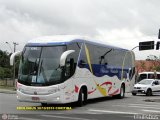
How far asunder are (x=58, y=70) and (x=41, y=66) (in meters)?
0.81

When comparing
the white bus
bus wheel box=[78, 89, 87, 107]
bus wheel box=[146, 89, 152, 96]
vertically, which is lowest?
bus wheel box=[146, 89, 152, 96]

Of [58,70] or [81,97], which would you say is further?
[81,97]

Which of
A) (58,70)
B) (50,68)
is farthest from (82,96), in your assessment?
(50,68)

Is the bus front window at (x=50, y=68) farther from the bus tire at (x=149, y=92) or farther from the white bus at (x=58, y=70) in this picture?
the bus tire at (x=149, y=92)

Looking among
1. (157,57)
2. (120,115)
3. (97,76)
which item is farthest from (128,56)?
(157,57)

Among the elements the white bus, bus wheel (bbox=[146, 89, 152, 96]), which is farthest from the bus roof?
bus wheel (bbox=[146, 89, 152, 96])

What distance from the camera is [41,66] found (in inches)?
727

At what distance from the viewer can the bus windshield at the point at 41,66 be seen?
1823 centimetres

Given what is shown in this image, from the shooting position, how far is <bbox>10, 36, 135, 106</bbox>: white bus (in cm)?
1812


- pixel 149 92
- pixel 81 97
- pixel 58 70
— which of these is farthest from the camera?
pixel 149 92

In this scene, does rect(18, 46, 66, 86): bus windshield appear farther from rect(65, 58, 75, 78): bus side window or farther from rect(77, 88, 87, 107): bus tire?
rect(77, 88, 87, 107): bus tire

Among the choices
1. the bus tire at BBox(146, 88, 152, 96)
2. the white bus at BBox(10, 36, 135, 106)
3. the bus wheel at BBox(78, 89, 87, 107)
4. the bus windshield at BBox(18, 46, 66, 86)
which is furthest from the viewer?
the bus tire at BBox(146, 88, 152, 96)

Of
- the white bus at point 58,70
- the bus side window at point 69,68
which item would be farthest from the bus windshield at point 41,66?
the bus side window at point 69,68

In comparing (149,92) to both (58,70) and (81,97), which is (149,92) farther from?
(58,70)
